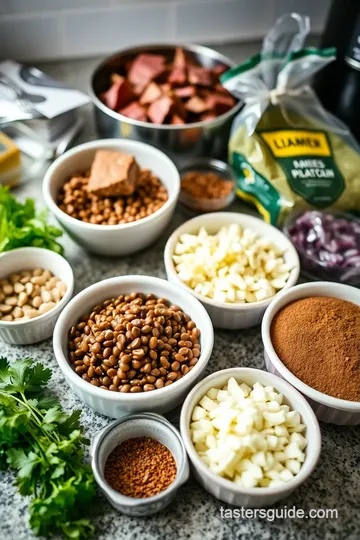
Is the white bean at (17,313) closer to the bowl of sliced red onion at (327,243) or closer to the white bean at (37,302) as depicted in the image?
the white bean at (37,302)

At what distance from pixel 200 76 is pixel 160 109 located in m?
0.21

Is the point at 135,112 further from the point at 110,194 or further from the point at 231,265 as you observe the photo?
the point at 231,265

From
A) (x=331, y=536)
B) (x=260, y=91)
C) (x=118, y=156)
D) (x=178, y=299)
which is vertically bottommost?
(x=331, y=536)

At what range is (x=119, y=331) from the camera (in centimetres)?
111

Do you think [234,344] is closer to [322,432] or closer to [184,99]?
[322,432]

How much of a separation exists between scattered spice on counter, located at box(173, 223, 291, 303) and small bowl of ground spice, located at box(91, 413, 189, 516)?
32cm

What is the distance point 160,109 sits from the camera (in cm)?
149

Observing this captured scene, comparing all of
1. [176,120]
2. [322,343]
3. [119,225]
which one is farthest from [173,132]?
[322,343]

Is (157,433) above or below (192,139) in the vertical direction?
below

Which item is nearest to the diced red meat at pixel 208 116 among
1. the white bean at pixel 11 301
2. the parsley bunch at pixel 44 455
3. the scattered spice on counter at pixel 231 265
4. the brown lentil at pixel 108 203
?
the brown lentil at pixel 108 203

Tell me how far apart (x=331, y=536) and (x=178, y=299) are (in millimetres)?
525

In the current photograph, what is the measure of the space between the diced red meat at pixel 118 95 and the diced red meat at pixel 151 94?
4 cm

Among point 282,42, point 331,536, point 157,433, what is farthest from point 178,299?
point 282,42

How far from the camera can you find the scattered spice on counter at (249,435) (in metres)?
0.94
